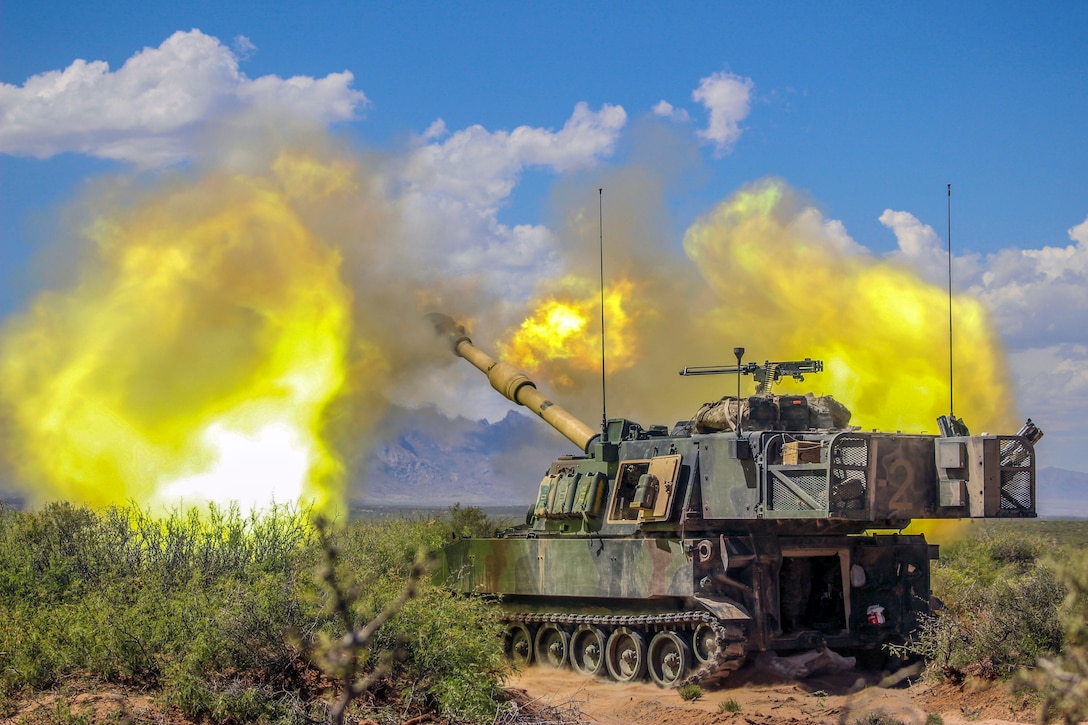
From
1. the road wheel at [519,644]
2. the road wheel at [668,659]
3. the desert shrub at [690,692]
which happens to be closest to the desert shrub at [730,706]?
the desert shrub at [690,692]

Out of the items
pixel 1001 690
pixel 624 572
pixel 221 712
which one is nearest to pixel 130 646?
pixel 221 712

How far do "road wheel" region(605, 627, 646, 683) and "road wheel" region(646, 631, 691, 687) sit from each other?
4.9 inches

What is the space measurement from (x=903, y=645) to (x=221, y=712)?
10420 mm

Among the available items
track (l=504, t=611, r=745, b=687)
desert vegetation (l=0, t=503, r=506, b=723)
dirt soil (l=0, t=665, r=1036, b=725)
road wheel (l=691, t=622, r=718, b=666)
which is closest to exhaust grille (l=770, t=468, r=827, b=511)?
track (l=504, t=611, r=745, b=687)

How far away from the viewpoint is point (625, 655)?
18.7 metres

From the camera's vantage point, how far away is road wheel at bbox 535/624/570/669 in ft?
64.7

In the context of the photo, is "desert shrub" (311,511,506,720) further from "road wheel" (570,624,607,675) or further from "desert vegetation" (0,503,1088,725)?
"road wheel" (570,624,607,675)

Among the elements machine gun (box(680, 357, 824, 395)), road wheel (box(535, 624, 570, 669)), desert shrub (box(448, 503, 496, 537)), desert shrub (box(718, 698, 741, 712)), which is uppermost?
machine gun (box(680, 357, 824, 395))

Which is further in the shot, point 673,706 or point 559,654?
point 559,654

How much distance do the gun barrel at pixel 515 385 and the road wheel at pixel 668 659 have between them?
3526mm

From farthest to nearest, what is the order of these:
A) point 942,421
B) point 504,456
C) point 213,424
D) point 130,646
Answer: point 504,456 < point 213,424 < point 942,421 < point 130,646

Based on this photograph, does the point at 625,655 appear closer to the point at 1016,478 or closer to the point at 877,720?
the point at 1016,478

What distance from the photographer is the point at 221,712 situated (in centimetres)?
1155

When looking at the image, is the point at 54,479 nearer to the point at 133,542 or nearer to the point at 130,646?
the point at 133,542
